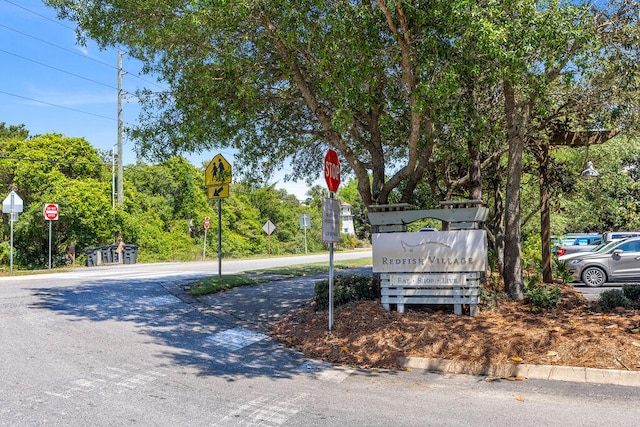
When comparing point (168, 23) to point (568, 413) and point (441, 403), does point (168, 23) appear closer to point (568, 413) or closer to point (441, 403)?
point (441, 403)

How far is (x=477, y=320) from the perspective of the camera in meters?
8.06

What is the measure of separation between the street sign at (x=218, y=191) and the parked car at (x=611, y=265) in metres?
10.8

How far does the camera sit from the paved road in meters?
4.74

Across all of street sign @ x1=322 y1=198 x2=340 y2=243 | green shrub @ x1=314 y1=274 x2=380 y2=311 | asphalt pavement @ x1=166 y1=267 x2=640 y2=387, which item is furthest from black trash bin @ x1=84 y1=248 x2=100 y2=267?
street sign @ x1=322 y1=198 x2=340 y2=243

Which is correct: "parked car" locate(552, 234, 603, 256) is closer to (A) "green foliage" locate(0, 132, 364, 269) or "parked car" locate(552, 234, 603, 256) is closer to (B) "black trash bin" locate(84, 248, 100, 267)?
(A) "green foliage" locate(0, 132, 364, 269)

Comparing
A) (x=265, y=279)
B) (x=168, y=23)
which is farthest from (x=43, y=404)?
(x=265, y=279)

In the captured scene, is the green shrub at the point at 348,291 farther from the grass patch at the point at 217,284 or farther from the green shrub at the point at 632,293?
the green shrub at the point at 632,293

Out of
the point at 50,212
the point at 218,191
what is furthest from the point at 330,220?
the point at 50,212

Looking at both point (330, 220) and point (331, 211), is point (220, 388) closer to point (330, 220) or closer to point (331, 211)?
point (330, 220)

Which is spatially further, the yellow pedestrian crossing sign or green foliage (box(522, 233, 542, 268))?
green foliage (box(522, 233, 542, 268))

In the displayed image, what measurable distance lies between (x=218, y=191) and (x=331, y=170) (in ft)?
19.0

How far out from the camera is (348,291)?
9484mm

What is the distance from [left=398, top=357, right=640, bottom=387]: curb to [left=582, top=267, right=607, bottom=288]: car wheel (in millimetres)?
10816

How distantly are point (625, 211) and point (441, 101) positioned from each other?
79.5 ft
